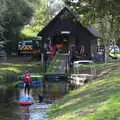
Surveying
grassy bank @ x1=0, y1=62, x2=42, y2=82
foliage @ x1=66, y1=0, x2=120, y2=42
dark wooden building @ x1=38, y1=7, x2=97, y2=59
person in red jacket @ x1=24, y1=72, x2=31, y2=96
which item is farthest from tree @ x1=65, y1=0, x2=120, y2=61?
dark wooden building @ x1=38, y1=7, x2=97, y2=59

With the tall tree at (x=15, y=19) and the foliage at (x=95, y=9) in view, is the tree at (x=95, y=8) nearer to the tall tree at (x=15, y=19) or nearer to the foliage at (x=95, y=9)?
the foliage at (x=95, y=9)

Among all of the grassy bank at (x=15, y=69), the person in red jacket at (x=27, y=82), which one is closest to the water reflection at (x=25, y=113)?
the person in red jacket at (x=27, y=82)

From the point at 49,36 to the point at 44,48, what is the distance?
79.6 inches

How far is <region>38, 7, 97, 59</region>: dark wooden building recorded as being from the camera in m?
61.9

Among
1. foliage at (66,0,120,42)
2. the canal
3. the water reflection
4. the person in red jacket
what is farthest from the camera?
foliage at (66,0,120,42)

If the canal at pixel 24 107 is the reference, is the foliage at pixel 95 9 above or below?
above

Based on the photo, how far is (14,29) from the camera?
219 feet

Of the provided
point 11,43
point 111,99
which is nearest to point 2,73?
point 11,43

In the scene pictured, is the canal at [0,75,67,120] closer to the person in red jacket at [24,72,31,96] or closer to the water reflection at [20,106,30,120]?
the water reflection at [20,106,30,120]

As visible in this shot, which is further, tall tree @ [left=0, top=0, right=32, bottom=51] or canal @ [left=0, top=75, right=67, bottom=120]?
tall tree @ [left=0, top=0, right=32, bottom=51]

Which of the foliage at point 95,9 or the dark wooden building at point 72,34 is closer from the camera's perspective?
the foliage at point 95,9

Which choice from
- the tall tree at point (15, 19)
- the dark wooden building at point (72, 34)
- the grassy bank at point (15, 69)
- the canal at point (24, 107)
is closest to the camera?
A: the canal at point (24, 107)

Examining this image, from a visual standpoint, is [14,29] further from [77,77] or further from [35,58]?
[77,77]

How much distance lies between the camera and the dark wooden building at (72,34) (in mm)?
61906
